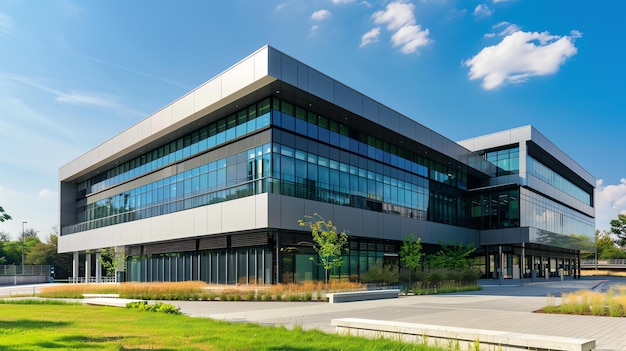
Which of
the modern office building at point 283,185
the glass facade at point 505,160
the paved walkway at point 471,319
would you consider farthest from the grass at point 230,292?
the glass facade at point 505,160

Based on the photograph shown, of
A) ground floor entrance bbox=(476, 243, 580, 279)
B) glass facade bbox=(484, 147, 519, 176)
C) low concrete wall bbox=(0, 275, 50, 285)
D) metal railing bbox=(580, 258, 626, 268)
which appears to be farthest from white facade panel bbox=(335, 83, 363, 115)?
metal railing bbox=(580, 258, 626, 268)

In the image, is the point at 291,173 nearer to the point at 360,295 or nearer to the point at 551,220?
the point at 360,295

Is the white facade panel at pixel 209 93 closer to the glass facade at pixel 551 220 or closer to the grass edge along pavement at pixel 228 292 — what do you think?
the grass edge along pavement at pixel 228 292

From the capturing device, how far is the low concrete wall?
63625mm

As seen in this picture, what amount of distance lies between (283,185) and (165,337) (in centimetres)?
2080

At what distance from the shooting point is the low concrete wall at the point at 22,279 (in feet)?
209

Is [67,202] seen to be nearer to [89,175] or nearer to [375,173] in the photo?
[89,175]

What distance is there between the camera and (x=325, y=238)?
31750mm

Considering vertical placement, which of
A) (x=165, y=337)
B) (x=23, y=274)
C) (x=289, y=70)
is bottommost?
(x=23, y=274)

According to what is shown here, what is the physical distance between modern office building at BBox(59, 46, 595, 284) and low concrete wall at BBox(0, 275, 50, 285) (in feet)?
38.3

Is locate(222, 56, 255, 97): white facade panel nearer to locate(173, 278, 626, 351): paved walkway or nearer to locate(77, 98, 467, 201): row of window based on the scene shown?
locate(77, 98, 467, 201): row of window

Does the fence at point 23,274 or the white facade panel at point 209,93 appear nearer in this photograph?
the white facade panel at point 209,93

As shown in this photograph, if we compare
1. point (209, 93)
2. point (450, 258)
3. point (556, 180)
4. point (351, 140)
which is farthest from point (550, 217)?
point (209, 93)

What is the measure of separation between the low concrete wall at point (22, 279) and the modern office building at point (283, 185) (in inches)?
460
